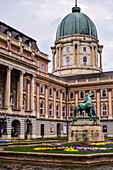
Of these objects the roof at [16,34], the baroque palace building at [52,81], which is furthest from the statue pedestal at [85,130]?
the roof at [16,34]

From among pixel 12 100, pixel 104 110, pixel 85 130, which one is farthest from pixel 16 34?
pixel 85 130

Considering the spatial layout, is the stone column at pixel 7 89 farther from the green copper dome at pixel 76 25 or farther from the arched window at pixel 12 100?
the green copper dome at pixel 76 25

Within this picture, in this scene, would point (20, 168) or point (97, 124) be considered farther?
point (97, 124)

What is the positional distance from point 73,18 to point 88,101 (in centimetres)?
6677

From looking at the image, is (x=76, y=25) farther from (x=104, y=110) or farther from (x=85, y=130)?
(x=85, y=130)

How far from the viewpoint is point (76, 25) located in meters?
99.2

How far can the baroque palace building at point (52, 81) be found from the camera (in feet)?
171

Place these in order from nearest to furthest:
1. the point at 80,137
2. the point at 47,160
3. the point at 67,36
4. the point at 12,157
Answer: the point at 47,160
the point at 12,157
the point at 80,137
the point at 67,36

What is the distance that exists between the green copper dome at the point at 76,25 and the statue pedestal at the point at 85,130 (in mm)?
64904

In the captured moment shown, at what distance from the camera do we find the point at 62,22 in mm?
103000

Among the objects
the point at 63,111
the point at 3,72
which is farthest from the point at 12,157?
the point at 63,111

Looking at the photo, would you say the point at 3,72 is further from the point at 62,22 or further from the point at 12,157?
the point at 62,22

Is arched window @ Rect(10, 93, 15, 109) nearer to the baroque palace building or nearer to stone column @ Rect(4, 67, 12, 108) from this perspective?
the baroque palace building

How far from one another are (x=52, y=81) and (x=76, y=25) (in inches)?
1345
